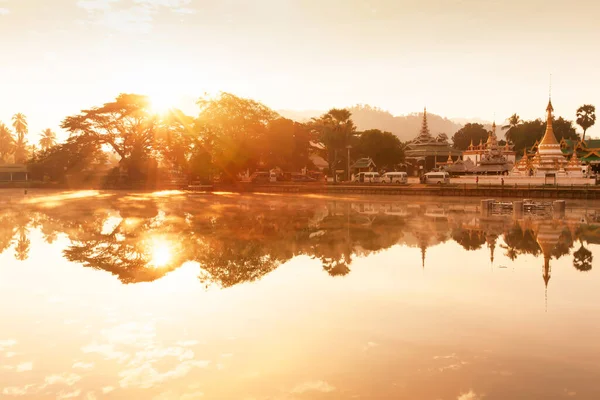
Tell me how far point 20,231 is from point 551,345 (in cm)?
2889

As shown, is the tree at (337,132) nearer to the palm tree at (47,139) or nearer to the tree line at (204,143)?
the tree line at (204,143)

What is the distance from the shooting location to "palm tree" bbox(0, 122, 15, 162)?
144375 mm

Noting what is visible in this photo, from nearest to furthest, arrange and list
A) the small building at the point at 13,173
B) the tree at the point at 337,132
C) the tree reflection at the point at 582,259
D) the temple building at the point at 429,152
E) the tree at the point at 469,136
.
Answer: the tree reflection at the point at 582,259 → the tree at the point at 337,132 → the temple building at the point at 429,152 → the small building at the point at 13,173 → the tree at the point at 469,136

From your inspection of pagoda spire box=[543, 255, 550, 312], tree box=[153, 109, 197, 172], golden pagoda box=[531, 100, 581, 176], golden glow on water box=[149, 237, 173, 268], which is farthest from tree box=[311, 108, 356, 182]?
pagoda spire box=[543, 255, 550, 312]

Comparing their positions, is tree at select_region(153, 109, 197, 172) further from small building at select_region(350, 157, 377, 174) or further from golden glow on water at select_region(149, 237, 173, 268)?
golden glow on water at select_region(149, 237, 173, 268)

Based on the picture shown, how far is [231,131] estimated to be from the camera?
76.6 m

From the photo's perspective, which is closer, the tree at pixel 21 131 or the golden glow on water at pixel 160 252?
the golden glow on water at pixel 160 252

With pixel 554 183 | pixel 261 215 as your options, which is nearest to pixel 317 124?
pixel 554 183

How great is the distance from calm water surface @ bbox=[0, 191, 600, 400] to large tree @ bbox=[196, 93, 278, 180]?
49.3m

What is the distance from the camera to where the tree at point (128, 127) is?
8988 centimetres

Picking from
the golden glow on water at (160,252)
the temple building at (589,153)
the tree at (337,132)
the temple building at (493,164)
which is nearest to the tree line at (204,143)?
the tree at (337,132)

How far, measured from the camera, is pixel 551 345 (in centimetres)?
1097

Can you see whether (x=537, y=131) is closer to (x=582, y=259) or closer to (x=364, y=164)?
(x=364, y=164)

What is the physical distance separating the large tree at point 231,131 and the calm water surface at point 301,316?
1939 inches
